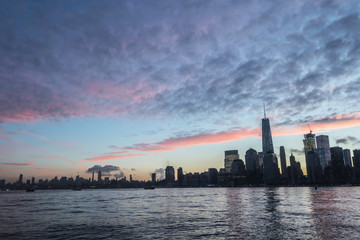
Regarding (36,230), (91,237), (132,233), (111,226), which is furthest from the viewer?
(111,226)

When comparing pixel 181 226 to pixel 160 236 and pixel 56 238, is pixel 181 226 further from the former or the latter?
pixel 56 238

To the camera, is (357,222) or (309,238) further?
(357,222)

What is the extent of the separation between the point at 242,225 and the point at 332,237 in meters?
14.9

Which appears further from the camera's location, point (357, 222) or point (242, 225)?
point (357, 222)

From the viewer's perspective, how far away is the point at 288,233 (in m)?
39.7

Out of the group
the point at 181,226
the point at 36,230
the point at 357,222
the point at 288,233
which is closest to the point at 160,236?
the point at 181,226

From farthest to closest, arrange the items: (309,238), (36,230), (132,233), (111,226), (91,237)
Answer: (111,226), (36,230), (132,233), (91,237), (309,238)

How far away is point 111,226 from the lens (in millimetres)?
48875

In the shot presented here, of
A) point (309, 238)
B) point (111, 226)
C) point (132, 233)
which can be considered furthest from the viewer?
point (111, 226)

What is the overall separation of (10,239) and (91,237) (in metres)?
11.5

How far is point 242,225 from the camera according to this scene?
155 feet

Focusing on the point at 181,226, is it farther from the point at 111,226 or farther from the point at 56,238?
the point at 56,238

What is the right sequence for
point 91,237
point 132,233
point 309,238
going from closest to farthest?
point 309,238
point 91,237
point 132,233

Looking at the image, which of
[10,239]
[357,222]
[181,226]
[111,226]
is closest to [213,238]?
[181,226]
